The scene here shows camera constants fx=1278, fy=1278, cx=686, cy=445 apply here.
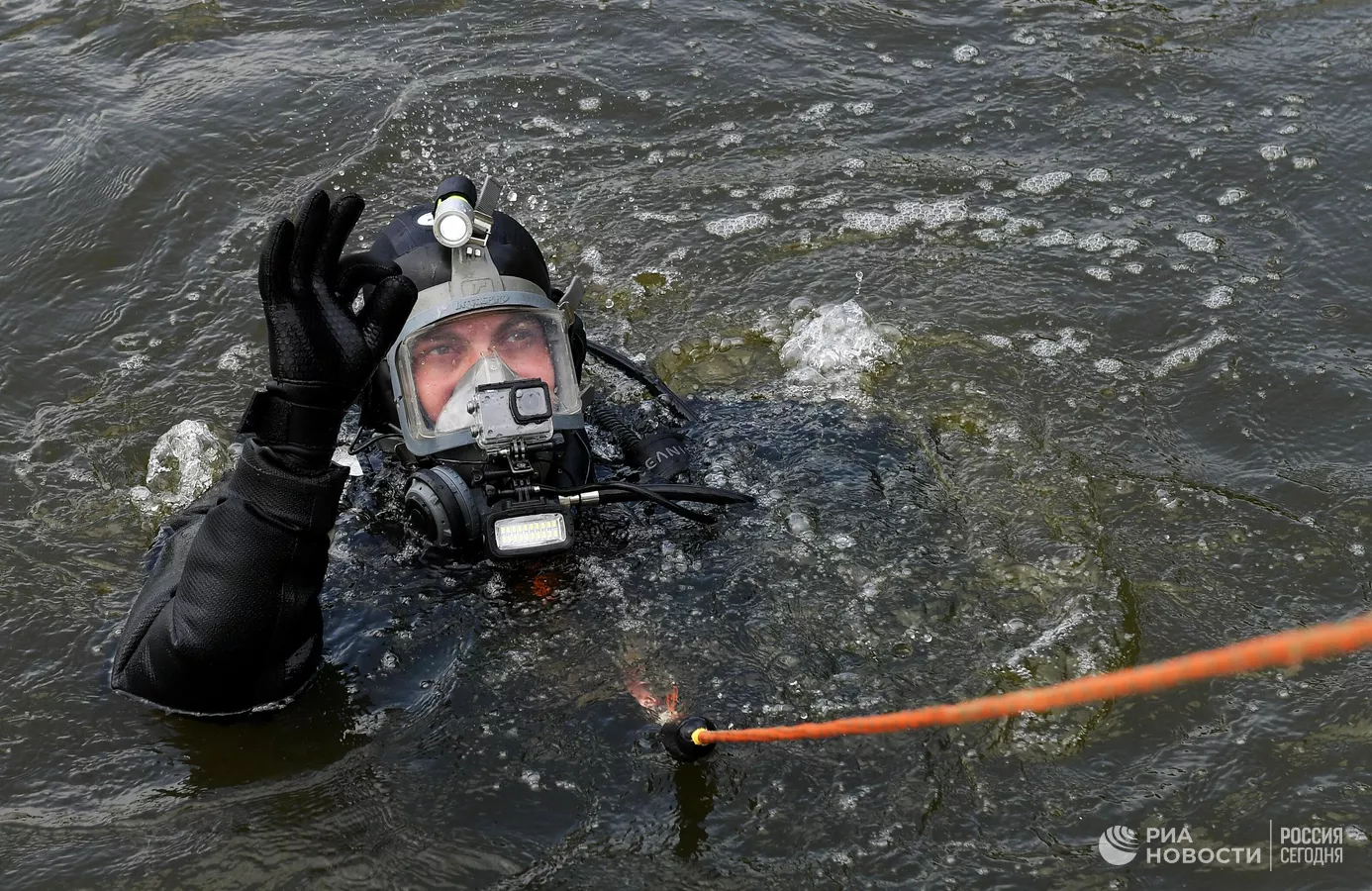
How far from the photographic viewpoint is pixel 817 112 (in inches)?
295

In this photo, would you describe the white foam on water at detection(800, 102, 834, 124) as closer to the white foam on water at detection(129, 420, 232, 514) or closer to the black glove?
the white foam on water at detection(129, 420, 232, 514)

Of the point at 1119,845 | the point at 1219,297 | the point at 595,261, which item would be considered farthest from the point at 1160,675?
the point at 595,261

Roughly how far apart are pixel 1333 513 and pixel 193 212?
573 cm

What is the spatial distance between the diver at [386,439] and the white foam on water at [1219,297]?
2.53 m

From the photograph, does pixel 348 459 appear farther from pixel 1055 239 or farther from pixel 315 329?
pixel 1055 239

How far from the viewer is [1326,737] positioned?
3861 millimetres

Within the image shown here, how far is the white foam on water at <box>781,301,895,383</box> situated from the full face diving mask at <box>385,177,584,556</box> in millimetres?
1364

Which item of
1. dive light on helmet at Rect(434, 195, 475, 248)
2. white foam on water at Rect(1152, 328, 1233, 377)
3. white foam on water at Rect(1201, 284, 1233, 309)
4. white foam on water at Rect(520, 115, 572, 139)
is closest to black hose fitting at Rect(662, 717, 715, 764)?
dive light on helmet at Rect(434, 195, 475, 248)

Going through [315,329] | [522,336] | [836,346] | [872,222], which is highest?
[315,329]

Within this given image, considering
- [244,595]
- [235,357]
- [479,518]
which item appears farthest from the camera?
[235,357]

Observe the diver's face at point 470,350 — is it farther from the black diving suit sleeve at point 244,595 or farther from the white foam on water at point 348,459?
the black diving suit sleeve at point 244,595

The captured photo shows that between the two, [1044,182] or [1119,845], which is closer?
[1119,845]

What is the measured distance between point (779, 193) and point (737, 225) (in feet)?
1.18

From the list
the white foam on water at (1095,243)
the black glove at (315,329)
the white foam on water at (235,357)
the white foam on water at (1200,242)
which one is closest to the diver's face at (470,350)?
the black glove at (315,329)
